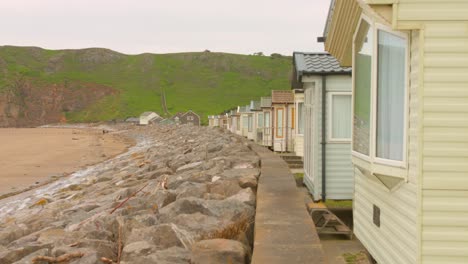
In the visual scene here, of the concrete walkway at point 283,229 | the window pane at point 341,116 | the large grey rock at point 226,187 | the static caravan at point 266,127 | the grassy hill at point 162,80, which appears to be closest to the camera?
the concrete walkway at point 283,229

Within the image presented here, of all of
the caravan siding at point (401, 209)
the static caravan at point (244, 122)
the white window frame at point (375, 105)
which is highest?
the white window frame at point (375, 105)

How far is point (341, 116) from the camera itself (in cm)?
1135

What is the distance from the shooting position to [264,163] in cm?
1461

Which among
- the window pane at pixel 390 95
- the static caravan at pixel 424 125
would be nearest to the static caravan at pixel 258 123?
the window pane at pixel 390 95

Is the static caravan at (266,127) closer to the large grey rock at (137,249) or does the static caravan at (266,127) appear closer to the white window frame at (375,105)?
the large grey rock at (137,249)

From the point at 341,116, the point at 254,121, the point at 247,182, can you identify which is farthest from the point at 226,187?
the point at 254,121

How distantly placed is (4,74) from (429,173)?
181161mm

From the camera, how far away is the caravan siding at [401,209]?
4.89 m

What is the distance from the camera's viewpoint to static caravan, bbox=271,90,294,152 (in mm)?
23219

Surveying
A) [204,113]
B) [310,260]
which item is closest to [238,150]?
[310,260]

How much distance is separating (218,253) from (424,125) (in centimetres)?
249

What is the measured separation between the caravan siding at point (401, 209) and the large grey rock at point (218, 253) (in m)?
1.56

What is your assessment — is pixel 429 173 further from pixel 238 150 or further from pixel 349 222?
pixel 238 150

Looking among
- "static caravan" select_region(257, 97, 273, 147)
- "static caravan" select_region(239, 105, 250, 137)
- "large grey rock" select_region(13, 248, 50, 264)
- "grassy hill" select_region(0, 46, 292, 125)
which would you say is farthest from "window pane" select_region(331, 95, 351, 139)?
"grassy hill" select_region(0, 46, 292, 125)
